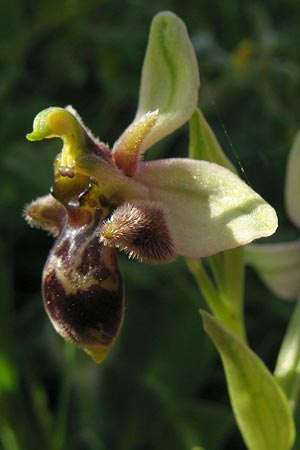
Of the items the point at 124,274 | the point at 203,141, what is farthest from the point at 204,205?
the point at 124,274

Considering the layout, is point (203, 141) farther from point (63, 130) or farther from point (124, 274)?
point (124, 274)

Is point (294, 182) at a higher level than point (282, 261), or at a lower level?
higher

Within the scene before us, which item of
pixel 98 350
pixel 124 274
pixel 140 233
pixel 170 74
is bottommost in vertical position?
pixel 124 274

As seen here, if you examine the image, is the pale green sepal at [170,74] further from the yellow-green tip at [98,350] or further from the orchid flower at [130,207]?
the yellow-green tip at [98,350]

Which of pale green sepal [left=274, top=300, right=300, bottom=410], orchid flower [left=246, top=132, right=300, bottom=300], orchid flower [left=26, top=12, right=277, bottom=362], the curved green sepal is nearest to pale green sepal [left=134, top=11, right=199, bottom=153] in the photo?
orchid flower [left=26, top=12, right=277, bottom=362]

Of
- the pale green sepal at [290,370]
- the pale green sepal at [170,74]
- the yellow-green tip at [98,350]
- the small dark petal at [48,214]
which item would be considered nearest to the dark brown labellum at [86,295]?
the yellow-green tip at [98,350]

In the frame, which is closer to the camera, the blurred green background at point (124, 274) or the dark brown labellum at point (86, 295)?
the dark brown labellum at point (86, 295)
